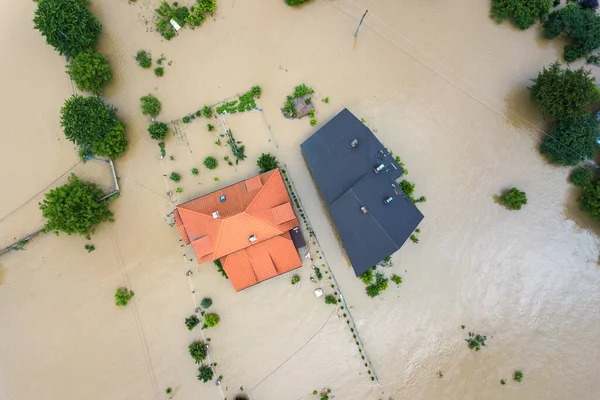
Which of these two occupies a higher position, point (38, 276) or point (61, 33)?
point (61, 33)

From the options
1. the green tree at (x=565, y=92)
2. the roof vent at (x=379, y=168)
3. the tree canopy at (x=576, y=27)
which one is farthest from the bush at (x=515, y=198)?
the tree canopy at (x=576, y=27)

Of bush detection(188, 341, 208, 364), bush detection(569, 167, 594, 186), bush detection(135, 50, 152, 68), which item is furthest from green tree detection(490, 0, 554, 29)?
bush detection(188, 341, 208, 364)

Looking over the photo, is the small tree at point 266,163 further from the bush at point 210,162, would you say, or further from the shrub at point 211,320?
the shrub at point 211,320

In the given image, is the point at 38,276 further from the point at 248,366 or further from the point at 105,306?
the point at 248,366

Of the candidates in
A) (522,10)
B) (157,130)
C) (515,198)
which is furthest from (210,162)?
(522,10)

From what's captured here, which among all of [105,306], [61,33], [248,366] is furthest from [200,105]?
[248,366]

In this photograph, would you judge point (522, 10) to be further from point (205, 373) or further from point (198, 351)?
point (205, 373)
